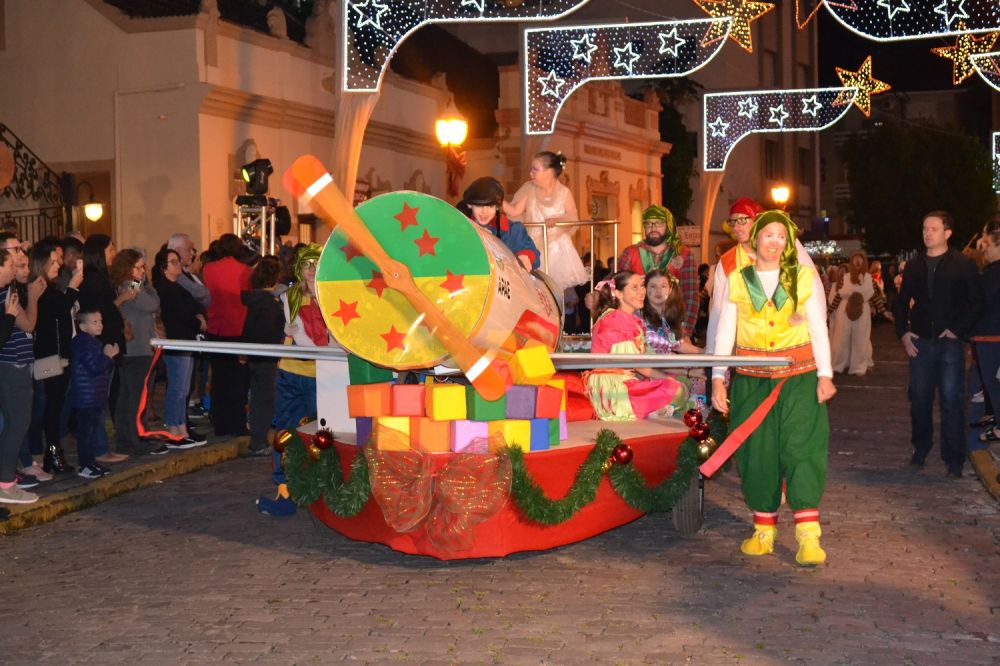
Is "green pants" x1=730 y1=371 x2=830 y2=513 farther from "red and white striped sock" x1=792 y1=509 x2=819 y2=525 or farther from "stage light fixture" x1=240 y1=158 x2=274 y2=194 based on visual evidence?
"stage light fixture" x1=240 y1=158 x2=274 y2=194

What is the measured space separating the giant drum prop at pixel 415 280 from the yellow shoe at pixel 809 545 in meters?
1.96

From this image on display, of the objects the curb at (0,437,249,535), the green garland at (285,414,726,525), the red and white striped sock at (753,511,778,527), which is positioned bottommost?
the curb at (0,437,249,535)

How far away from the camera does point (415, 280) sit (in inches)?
289

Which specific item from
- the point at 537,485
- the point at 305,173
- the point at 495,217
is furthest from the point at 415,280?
the point at 495,217

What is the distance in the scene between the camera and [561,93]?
1872cm

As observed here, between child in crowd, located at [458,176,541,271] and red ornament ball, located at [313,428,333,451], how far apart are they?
1.74 m

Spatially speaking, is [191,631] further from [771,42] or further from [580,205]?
[771,42]

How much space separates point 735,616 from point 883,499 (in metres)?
3.69

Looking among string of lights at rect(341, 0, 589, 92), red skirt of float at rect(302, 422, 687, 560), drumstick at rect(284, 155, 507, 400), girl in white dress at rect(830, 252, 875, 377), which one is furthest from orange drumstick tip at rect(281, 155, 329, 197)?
girl in white dress at rect(830, 252, 875, 377)

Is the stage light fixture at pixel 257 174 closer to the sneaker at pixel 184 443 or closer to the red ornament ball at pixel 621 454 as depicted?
the sneaker at pixel 184 443

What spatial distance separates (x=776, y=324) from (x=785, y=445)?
666 mm

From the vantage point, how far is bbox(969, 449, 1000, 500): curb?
33.4 feet

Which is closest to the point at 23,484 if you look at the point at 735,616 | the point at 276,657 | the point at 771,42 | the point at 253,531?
the point at 253,531

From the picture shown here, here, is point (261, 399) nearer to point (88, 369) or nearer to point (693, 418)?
point (88, 369)
